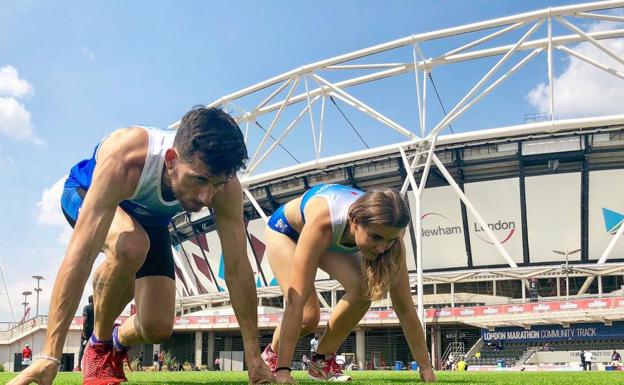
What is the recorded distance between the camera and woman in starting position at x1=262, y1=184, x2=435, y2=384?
16.0 feet

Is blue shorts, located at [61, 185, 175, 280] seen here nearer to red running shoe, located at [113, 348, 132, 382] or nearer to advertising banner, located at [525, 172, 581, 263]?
red running shoe, located at [113, 348, 132, 382]

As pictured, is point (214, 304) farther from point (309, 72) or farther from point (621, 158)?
point (621, 158)

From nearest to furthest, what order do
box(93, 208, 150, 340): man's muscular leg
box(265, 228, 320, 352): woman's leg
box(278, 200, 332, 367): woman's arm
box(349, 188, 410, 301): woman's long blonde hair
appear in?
box(93, 208, 150, 340): man's muscular leg < box(349, 188, 410, 301): woman's long blonde hair < box(278, 200, 332, 367): woman's arm < box(265, 228, 320, 352): woman's leg

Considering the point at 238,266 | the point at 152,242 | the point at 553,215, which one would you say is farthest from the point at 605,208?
the point at 238,266

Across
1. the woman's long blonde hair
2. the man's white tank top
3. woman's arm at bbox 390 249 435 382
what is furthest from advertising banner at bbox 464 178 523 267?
the man's white tank top

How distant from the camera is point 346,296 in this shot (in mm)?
5738

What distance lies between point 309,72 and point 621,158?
68.4 ft

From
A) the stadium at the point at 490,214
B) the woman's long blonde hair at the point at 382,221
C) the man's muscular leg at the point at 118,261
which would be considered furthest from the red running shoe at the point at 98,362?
the stadium at the point at 490,214

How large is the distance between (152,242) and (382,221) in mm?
1869

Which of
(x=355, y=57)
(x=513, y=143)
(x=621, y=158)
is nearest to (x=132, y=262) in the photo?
(x=355, y=57)

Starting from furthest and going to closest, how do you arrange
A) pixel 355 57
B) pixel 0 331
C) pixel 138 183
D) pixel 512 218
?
pixel 0 331 < pixel 512 218 < pixel 355 57 < pixel 138 183

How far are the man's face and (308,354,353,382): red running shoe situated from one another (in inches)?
112

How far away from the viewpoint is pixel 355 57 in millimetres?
39812

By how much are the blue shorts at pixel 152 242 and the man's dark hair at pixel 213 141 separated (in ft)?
5.28
